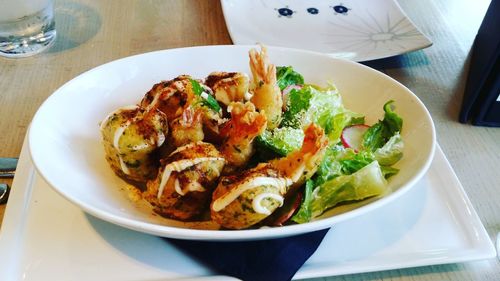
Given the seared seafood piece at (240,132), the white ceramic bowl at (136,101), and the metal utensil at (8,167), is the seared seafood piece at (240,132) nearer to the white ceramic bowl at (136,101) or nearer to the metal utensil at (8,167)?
the white ceramic bowl at (136,101)

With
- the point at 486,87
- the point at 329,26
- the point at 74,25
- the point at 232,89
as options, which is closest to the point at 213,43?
the point at 329,26

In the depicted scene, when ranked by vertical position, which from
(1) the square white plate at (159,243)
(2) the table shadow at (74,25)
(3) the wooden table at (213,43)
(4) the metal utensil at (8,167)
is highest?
(1) the square white plate at (159,243)

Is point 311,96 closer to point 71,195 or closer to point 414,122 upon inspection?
point 414,122

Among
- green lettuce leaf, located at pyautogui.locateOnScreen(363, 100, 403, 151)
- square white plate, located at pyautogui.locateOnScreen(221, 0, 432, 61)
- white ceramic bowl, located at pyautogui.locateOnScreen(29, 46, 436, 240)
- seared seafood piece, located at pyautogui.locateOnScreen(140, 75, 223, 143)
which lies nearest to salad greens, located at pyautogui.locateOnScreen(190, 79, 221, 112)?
seared seafood piece, located at pyautogui.locateOnScreen(140, 75, 223, 143)

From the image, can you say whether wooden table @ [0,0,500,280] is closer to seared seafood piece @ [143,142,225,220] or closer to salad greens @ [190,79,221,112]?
seared seafood piece @ [143,142,225,220]

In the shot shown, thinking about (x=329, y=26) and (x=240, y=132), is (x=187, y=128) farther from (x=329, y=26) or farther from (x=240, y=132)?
(x=329, y=26)

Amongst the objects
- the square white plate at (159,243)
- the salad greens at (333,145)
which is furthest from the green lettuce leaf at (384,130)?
the square white plate at (159,243)
